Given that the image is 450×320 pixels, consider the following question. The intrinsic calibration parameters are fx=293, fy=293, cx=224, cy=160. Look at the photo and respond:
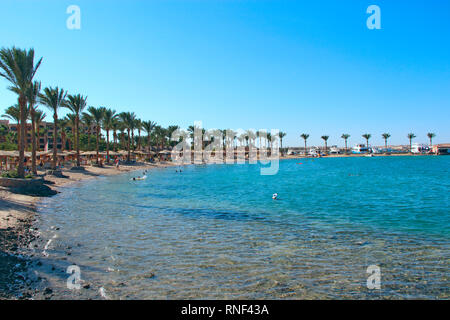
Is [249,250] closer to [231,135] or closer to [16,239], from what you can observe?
[16,239]

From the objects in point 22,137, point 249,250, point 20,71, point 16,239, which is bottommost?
point 249,250

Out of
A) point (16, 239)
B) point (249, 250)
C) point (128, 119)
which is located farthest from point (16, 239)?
point (128, 119)

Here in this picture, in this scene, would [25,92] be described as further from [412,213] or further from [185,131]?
[185,131]

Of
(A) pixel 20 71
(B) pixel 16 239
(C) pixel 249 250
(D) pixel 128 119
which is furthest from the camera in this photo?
(D) pixel 128 119

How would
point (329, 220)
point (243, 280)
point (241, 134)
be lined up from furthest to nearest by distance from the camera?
point (241, 134) → point (329, 220) → point (243, 280)

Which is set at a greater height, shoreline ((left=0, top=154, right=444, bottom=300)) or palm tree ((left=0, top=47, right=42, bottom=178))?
palm tree ((left=0, top=47, right=42, bottom=178))

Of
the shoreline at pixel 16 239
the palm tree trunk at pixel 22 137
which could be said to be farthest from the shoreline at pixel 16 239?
the palm tree trunk at pixel 22 137

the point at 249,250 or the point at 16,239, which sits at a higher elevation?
the point at 16,239

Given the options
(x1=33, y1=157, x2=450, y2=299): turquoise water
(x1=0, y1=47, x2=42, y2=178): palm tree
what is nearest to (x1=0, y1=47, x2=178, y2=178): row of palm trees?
(x1=0, y1=47, x2=42, y2=178): palm tree

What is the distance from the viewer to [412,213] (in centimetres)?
2012

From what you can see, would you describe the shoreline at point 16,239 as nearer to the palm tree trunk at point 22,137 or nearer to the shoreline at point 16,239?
the shoreline at point 16,239

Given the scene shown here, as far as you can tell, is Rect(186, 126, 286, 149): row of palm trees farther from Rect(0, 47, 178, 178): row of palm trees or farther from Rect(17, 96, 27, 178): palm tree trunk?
Rect(17, 96, 27, 178): palm tree trunk

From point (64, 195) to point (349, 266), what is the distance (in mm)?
25337
